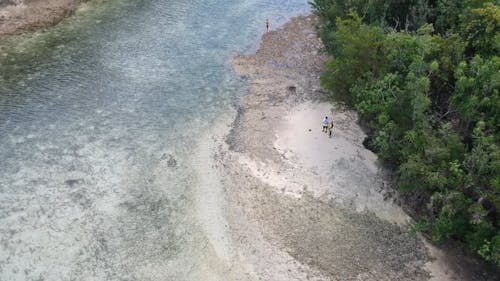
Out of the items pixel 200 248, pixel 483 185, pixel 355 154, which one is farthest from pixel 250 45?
pixel 483 185

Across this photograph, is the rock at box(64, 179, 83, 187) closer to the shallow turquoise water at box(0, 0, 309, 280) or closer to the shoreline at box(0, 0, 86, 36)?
the shallow turquoise water at box(0, 0, 309, 280)

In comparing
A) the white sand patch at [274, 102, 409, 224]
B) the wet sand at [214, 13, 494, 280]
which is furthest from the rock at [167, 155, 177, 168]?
the white sand patch at [274, 102, 409, 224]

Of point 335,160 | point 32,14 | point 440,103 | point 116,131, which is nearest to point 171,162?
point 116,131

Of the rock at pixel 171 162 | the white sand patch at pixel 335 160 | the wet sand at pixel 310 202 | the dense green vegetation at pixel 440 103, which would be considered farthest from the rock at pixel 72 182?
the dense green vegetation at pixel 440 103

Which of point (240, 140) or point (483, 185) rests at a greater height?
point (483, 185)

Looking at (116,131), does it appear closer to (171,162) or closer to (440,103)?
(171,162)

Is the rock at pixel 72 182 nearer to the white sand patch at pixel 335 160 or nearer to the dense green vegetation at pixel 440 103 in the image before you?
the white sand patch at pixel 335 160

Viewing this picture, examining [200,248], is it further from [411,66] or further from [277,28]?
[277,28]
